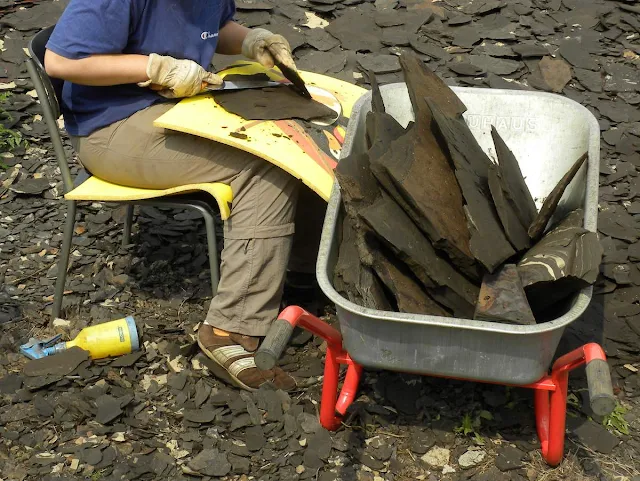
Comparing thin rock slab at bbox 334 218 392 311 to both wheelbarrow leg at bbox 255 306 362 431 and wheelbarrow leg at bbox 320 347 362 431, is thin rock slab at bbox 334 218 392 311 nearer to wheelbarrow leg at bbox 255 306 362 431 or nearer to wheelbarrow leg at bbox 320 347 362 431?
wheelbarrow leg at bbox 255 306 362 431

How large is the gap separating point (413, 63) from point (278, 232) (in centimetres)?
87

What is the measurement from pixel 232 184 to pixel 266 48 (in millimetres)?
797

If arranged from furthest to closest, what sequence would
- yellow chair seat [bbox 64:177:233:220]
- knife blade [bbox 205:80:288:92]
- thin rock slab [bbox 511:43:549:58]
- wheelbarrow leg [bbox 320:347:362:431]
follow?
1. thin rock slab [bbox 511:43:549:58]
2. knife blade [bbox 205:80:288:92]
3. yellow chair seat [bbox 64:177:233:220]
4. wheelbarrow leg [bbox 320:347:362:431]

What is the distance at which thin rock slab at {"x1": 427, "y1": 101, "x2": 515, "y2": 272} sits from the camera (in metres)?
2.57

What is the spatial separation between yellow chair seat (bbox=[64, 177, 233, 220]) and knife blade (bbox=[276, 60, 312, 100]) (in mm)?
541

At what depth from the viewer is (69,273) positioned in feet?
13.8

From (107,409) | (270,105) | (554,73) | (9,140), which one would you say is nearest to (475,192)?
(270,105)

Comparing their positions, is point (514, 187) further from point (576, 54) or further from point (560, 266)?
point (576, 54)

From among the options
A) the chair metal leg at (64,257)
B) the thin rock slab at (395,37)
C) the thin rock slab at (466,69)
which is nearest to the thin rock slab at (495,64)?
the thin rock slab at (466,69)

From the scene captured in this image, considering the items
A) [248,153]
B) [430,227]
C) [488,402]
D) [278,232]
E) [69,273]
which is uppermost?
[430,227]

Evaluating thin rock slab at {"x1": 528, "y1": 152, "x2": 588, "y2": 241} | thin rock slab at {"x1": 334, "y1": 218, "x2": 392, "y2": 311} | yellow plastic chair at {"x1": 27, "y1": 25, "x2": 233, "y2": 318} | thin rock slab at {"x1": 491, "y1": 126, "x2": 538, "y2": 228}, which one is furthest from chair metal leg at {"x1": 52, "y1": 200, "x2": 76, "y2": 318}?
thin rock slab at {"x1": 528, "y1": 152, "x2": 588, "y2": 241}

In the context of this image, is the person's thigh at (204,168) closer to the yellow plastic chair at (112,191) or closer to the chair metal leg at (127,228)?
the yellow plastic chair at (112,191)

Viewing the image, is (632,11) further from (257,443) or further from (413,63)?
(257,443)

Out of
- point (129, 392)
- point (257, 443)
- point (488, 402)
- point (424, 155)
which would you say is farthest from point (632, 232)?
point (129, 392)
